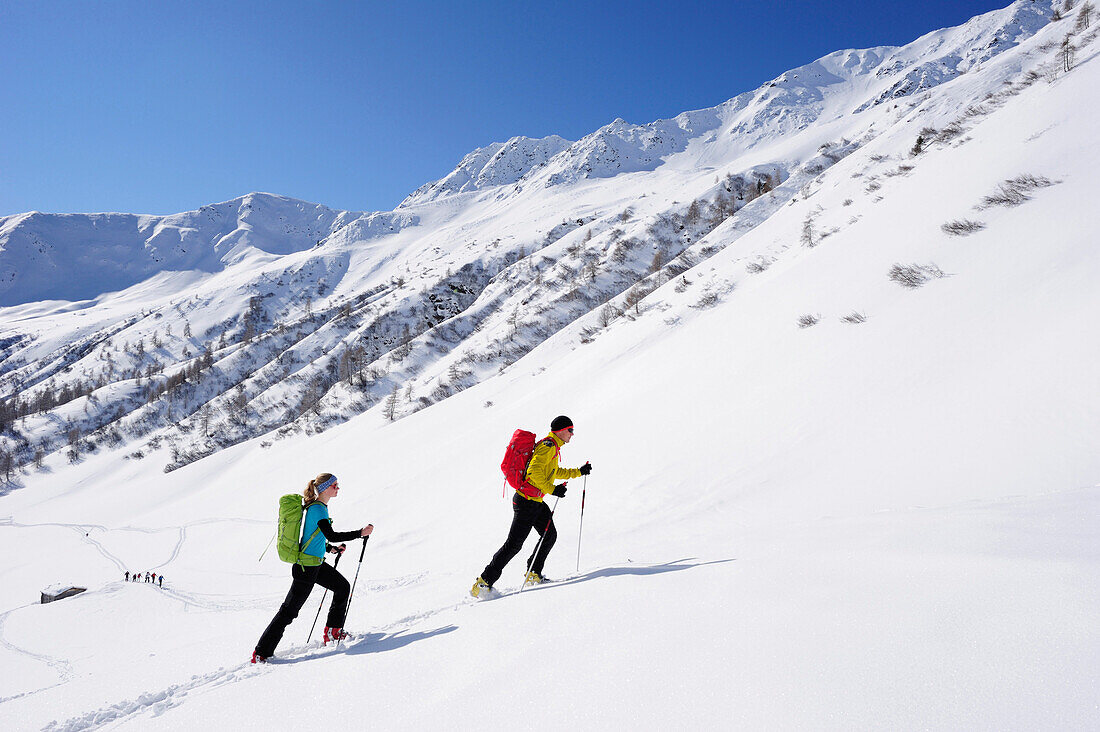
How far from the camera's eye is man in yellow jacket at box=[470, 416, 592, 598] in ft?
18.0

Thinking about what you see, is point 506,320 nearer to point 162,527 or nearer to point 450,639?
Answer: point 162,527

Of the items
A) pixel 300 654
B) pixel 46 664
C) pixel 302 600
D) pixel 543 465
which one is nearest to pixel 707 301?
pixel 543 465

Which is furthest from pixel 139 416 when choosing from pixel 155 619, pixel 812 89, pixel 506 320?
pixel 812 89

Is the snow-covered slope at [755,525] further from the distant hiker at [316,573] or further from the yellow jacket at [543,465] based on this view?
the yellow jacket at [543,465]

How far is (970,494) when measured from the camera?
519cm

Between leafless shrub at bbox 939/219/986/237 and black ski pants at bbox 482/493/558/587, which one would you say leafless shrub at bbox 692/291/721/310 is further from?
black ski pants at bbox 482/493/558/587

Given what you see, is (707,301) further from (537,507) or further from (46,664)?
(46,664)

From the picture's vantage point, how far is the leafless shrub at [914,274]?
10039mm

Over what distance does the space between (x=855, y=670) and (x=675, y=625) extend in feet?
3.49

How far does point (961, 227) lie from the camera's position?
1093 centimetres

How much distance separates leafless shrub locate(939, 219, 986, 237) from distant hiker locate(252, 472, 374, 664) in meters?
13.3

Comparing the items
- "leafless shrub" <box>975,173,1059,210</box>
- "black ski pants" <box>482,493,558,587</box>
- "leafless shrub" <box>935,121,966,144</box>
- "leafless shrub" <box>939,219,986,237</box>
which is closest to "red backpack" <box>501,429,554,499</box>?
"black ski pants" <box>482,493,558,587</box>

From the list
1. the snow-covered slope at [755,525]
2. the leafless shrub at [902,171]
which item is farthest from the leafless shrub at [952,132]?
the leafless shrub at [902,171]

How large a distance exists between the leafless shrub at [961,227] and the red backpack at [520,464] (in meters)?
11.4
